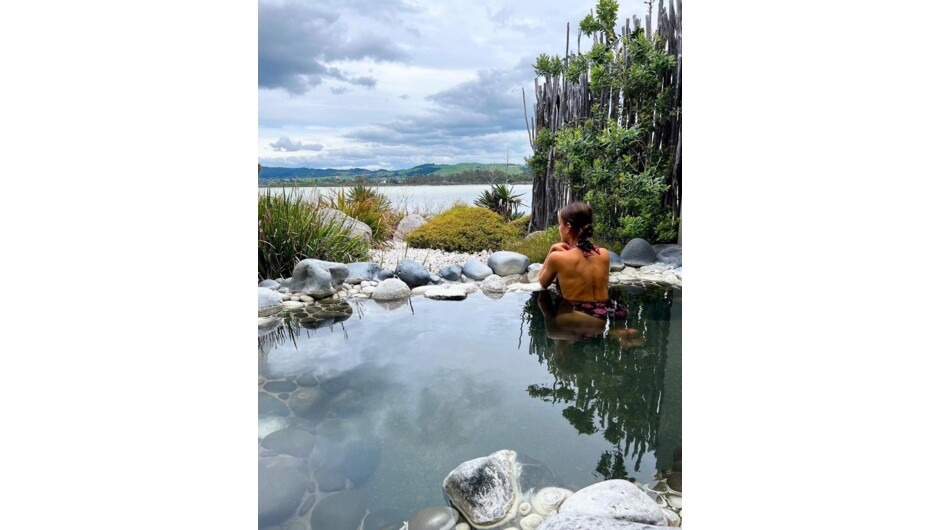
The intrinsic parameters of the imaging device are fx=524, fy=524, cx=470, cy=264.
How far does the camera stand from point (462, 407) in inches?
91.1

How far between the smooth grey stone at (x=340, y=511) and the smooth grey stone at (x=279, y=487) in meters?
0.09

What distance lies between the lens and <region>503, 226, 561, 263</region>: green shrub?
599cm

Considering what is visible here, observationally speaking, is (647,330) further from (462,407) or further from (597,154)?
(597,154)

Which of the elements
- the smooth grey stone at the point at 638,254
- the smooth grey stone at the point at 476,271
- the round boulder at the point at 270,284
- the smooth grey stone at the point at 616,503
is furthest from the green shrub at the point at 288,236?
the smooth grey stone at the point at 616,503

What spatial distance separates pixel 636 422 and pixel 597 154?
422cm

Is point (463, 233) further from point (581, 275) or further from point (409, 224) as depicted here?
point (581, 275)

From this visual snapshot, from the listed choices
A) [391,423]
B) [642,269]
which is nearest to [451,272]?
[642,269]

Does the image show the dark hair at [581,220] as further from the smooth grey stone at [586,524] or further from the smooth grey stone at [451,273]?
the smooth grey stone at [586,524]

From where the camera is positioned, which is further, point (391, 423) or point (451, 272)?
point (451, 272)

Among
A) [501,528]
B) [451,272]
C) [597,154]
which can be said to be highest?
[597,154]

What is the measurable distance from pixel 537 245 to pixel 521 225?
5.79 feet

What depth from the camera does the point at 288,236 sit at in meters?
4.95

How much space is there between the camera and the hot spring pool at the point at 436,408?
1.76 meters

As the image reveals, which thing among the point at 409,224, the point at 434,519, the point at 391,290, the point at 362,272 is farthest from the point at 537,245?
the point at 434,519
